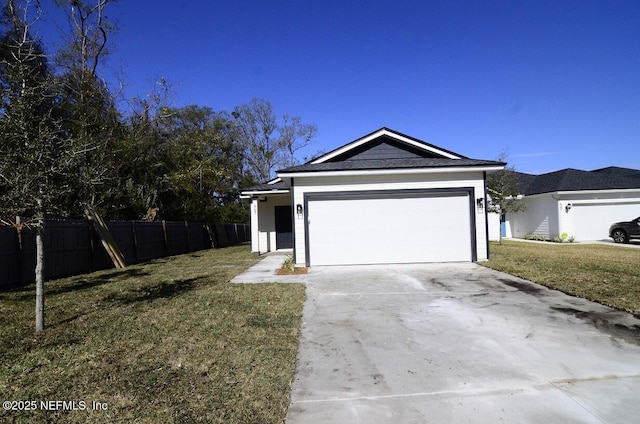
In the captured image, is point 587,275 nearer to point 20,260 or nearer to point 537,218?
point 20,260

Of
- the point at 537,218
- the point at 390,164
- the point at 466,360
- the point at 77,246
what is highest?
the point at 390,164

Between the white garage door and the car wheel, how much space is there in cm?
146

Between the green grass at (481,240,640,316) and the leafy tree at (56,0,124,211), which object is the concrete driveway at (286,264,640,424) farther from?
the leafy tree at (56,0,124,211)

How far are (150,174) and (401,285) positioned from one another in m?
15.9

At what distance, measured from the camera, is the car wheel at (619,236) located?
60.6 feet

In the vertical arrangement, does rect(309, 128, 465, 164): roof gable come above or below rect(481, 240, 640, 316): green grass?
above

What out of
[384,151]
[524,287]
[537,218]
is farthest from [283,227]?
[537,218]

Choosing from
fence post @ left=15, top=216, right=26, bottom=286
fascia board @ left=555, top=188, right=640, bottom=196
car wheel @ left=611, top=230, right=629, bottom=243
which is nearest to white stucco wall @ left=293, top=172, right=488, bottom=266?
fence post @ left=15, top=216, right=26, bottom=286

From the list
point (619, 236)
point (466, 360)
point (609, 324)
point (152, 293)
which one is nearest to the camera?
point (466, 360)

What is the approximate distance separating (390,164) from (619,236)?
1464 cm

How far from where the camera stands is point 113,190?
1706 centimetres

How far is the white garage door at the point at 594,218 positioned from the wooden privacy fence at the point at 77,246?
830 inches

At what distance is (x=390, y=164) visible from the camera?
462 inches

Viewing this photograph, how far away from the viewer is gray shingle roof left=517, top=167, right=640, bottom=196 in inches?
790
